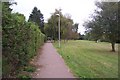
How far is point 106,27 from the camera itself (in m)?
37.9

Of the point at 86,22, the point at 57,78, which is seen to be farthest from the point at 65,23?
the point at 57,78

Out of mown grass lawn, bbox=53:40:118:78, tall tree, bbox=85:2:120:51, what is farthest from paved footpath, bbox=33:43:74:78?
tall tree, bbox=85:2:120:51

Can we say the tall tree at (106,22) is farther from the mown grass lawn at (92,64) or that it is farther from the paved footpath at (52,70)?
the paved footpath at (52,70)

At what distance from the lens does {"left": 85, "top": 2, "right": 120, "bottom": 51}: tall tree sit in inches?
1458

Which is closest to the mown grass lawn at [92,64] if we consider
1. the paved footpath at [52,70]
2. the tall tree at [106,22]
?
the paved footpath at [52,70]

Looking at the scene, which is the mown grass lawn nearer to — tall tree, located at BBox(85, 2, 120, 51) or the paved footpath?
the paved footpath

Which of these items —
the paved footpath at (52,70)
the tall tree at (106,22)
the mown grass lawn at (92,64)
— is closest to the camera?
the paved footpath at (52,70)

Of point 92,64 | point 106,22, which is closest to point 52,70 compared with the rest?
point 92,64

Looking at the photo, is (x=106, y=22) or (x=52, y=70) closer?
(x=52, y=70)

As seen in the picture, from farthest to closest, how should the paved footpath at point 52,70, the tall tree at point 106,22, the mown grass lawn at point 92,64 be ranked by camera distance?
the tall tree at point 106,22, the mown grass lawn at point 92,64, the paved footpath at point 52,70

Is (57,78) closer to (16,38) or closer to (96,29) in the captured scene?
(16,38)

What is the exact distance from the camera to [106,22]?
124 feet

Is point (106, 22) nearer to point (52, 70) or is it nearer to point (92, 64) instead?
point (92, 64)

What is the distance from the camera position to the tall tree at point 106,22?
37031 millimetres
